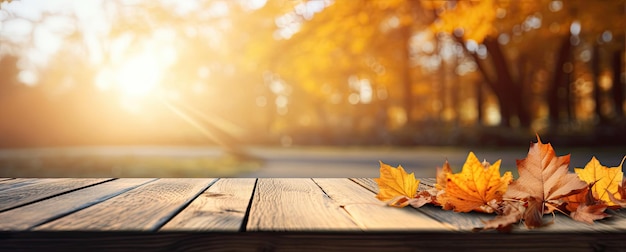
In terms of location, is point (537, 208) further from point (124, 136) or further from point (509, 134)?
point (124, 136)

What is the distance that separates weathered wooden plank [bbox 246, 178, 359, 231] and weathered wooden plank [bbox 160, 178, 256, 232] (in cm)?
3

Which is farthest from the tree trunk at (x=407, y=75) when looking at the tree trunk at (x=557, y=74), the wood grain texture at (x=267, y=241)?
the wood grain texture at (x=267, y=241)

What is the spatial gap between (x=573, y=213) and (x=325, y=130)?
59.4ft

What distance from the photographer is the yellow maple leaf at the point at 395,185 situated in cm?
148

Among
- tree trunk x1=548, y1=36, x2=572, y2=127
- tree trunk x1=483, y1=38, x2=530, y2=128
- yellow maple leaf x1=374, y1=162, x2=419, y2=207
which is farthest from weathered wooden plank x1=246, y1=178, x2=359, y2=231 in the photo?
tree trunk x1=548, y1=36, x2=572, y2=127

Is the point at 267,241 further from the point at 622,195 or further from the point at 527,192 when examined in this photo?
the point at 622,195

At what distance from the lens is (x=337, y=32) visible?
28.5 ft

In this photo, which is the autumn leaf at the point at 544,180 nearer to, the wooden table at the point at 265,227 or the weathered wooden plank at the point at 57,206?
the wooden table at the point at 265,227

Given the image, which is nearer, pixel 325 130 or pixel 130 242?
pixel 130 242

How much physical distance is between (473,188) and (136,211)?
868 mm

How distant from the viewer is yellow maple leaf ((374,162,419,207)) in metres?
1.48

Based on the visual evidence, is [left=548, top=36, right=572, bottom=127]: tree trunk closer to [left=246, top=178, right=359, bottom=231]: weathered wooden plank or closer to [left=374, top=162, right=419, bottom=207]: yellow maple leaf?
[left=246, top=178, right=359, bottom=231]: weathered wooden plank

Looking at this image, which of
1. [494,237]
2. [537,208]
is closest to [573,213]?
[537,208]

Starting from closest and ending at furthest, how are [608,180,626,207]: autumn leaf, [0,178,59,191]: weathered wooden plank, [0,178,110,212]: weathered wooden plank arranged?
1. [608,180,626,207]: autumn leaf
2. [0,178,110,212]: weathered wooden plank
3. [0,178,59,191]: weathered wooden plank
